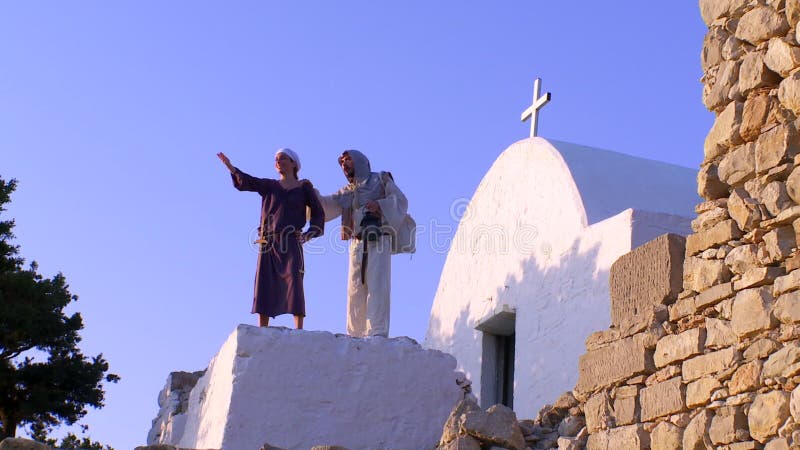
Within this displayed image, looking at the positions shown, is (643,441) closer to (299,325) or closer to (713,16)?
(713,16)

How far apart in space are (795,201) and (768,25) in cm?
72

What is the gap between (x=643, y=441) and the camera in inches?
189

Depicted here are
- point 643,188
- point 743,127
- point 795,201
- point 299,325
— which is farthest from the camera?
point 643,188

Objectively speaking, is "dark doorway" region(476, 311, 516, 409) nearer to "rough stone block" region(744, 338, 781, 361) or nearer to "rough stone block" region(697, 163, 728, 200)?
"rough stone block" region(697, 163, 728, 200)

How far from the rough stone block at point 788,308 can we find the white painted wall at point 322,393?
3606mm

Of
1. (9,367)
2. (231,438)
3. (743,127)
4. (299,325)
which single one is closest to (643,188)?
(299,325)

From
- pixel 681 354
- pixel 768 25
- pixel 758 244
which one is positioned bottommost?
pixel 681 354

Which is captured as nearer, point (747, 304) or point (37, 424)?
point (747, 304)

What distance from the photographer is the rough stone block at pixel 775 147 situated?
4.35 m

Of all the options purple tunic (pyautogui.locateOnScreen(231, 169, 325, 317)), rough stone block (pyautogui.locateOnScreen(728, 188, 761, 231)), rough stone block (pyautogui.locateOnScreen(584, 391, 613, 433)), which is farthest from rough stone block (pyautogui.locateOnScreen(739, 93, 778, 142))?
purple tunic (pyautogui.locateOnScreen(231, 169, 325, 317))

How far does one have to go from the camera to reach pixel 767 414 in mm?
4129

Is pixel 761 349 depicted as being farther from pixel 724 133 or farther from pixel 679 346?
pixel 724 133

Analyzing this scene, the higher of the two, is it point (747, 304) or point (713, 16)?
point (713, 16)

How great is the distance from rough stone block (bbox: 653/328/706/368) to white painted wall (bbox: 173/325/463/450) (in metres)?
2.87
